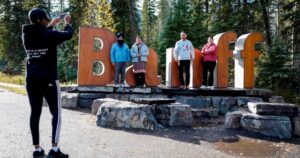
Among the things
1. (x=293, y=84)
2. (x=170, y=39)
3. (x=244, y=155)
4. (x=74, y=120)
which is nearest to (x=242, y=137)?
(x=244, y=155)

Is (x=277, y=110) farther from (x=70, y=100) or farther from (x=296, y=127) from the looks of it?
(x=70, y=100)

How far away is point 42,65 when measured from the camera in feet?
16.3

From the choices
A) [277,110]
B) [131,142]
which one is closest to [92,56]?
[131,142]

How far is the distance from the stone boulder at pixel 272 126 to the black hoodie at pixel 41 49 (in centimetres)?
450

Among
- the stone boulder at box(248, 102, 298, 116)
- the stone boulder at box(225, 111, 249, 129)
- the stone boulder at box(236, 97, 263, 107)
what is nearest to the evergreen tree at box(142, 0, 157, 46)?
the stone boulder at box(236, 97, 263, 107)

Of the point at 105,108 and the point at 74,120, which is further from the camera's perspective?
the point at 74,120

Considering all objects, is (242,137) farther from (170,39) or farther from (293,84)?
(170,39)

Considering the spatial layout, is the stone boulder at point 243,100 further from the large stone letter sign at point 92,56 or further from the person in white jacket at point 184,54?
the large stone letter sign at point 92,56

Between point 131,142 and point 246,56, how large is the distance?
Answer: 6183 millimetres

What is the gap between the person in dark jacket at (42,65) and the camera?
4.98m

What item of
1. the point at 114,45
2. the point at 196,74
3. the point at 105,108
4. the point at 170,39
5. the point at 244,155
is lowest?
the point at 244,155

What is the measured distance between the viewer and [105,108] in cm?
809

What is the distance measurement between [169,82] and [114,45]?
2.10m

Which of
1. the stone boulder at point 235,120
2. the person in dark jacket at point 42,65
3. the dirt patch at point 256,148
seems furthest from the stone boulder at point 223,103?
the person in dark jacket at point 42,65
